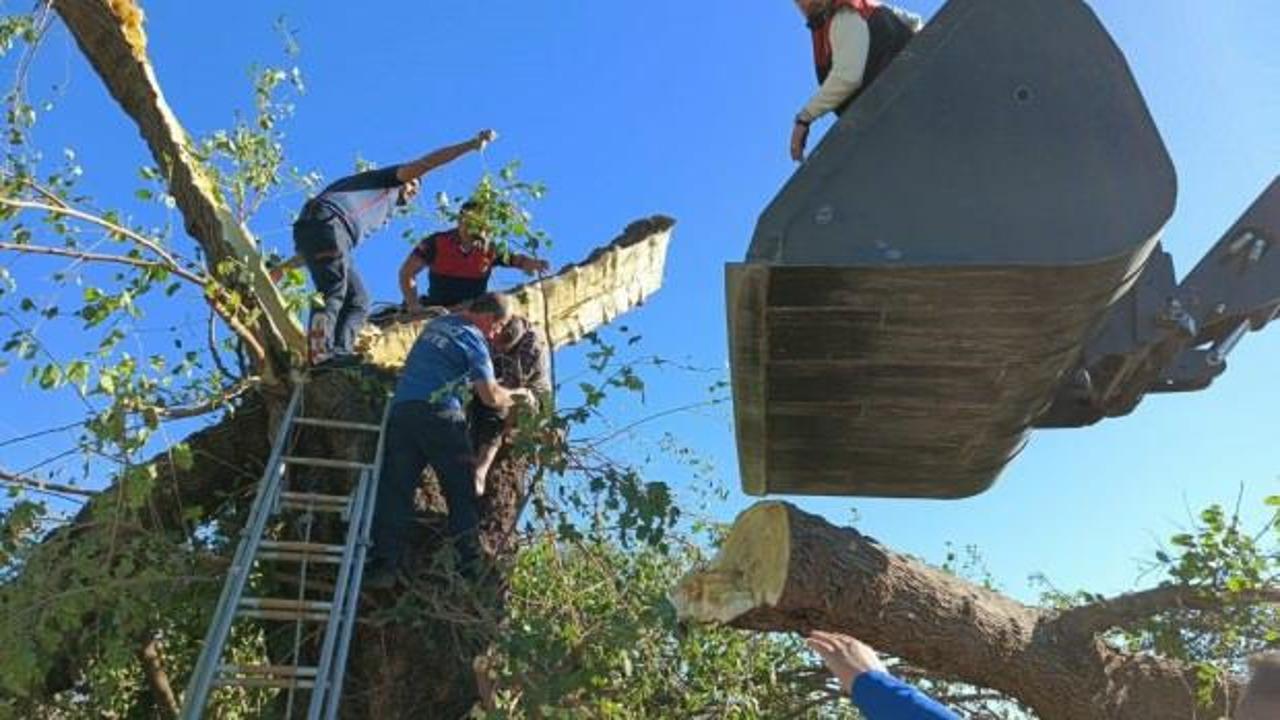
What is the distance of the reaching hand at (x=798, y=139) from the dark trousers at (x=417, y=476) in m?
1.90

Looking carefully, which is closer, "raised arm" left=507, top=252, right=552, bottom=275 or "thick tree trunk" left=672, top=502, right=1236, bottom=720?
"thick tree trunk" left=672, top=502, right=1236, bottom=720

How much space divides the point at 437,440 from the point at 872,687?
298 centimetres

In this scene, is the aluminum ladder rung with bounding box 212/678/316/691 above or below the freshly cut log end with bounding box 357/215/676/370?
below

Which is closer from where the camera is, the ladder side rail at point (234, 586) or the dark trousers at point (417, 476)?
the ladder side rail at point (234, 586)

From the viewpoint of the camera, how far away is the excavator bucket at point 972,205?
320 cm

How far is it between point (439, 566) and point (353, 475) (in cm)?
73

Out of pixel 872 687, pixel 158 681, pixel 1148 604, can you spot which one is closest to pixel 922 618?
pixel 1148 604

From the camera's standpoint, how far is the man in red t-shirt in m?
6.27

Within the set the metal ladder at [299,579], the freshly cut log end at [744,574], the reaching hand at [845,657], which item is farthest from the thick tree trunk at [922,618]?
the reaching hand at [845,657]

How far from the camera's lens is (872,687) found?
7.83 feet

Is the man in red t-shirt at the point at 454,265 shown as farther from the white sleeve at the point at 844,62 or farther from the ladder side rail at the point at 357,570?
the white sleeve at the point at 844,62

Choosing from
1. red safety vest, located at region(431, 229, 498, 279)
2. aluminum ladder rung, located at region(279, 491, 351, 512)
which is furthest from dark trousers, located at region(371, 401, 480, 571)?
red safety vest, located at region(431, 229, 498, 279)

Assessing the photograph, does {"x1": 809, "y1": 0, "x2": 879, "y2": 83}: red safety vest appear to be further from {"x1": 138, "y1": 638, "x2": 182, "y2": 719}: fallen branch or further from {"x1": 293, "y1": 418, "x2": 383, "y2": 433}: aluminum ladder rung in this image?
{"x1": 138, "y1": 638, "x2": 182, "y2": 719}: fallen branch

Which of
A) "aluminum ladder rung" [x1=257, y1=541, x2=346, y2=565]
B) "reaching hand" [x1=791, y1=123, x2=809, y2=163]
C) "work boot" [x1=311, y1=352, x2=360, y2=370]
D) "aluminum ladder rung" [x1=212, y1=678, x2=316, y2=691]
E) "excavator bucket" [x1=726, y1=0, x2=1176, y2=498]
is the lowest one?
"aluminum ladder rung" [x1=212, y1=678, x2=316, y2=691]
